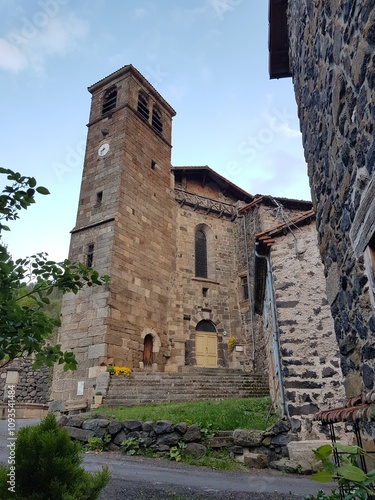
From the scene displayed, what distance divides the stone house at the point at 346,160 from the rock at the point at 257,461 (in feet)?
13.4

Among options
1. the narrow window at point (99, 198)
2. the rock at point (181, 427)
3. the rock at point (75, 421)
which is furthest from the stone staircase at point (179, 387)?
the narrow window at point (99, 198)

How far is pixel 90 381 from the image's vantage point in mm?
11922

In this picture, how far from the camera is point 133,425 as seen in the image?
7.45 metres

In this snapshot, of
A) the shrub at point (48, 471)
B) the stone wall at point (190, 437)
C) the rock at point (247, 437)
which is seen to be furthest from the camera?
the rock at point (247, 437)

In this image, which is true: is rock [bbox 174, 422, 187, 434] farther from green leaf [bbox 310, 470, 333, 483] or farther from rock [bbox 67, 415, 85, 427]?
green leaf [bbox 310, 470, 333, 483]

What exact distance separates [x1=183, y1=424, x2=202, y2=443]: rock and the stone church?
1578 mm

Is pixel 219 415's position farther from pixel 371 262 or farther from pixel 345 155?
pixel 345 155

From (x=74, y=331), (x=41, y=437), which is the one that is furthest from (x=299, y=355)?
(x=74, y=331)

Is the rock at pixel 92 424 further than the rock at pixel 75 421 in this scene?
No

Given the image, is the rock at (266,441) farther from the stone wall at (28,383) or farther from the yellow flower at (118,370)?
the stone wall at (28,383)

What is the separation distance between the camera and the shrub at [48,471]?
2.71 m

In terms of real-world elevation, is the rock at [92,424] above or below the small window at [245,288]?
below

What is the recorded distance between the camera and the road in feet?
14.7

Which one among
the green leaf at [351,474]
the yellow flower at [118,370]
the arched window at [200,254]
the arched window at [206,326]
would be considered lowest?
the green leaf at [351,474]
